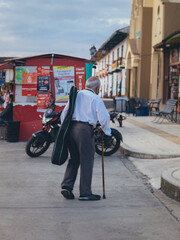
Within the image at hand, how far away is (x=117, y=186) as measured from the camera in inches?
275

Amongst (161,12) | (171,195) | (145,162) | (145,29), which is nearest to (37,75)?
(145,162)

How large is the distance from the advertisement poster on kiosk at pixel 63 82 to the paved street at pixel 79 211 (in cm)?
559

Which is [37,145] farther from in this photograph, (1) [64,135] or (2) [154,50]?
(2) [154,50]

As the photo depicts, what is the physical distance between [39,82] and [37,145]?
3943 mm

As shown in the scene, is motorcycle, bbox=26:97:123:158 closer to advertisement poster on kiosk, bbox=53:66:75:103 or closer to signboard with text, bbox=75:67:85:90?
advertisement poster on kiosk, bbox=53:66:75:103

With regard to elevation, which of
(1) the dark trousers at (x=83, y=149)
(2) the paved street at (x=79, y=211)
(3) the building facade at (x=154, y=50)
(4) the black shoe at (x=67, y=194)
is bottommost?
(2) the paved street at (x=79, y=211)

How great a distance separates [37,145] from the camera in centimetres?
1008

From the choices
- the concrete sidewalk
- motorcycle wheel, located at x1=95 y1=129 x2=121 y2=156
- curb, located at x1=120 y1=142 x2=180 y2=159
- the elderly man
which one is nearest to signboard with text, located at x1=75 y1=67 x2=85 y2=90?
the concrete sidewalk

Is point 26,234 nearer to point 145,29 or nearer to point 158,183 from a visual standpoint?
point 158,183

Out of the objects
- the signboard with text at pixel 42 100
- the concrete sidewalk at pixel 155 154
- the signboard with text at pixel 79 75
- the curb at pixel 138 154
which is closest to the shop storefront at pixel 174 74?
the concrete sidewalk at pixel 155 154

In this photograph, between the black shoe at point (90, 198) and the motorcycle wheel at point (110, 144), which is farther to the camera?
the motorcycle wheel at point (110, 144)

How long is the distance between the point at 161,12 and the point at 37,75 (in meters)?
15.4

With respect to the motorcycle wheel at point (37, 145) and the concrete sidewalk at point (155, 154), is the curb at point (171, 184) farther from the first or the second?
the motorcycle wheel at point (37, 145)

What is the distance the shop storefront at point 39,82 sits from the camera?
13.5 metres
